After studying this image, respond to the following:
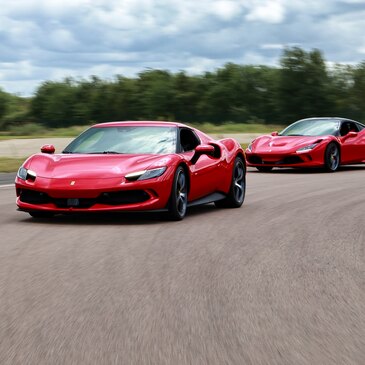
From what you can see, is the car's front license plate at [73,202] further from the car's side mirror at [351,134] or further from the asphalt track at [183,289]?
the car's side mirror at [351,134]

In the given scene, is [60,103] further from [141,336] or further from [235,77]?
[141,336]

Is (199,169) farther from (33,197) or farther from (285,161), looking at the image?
(285,161)

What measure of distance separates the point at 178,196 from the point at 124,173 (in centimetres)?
76

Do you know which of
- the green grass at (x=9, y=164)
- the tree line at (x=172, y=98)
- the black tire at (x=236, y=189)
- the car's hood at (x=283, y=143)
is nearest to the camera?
the black tire at (x=236, y=189)

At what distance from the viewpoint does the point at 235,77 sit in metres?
108

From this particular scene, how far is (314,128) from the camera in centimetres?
2028

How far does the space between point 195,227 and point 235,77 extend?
100158 millimetres

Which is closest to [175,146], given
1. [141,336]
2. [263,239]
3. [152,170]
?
[152,170]

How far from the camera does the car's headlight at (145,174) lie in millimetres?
9430

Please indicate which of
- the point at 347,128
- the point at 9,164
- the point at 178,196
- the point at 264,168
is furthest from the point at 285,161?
the point at 178,196

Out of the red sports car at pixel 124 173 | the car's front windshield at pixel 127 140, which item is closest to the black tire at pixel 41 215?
the red sports car at pixel 124 173

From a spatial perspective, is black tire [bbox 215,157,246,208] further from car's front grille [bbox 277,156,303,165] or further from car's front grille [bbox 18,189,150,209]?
car's front grille [bbox 277,156,303,165]

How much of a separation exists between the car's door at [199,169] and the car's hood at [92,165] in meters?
0.65

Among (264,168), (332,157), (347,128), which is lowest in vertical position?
(264,168)
